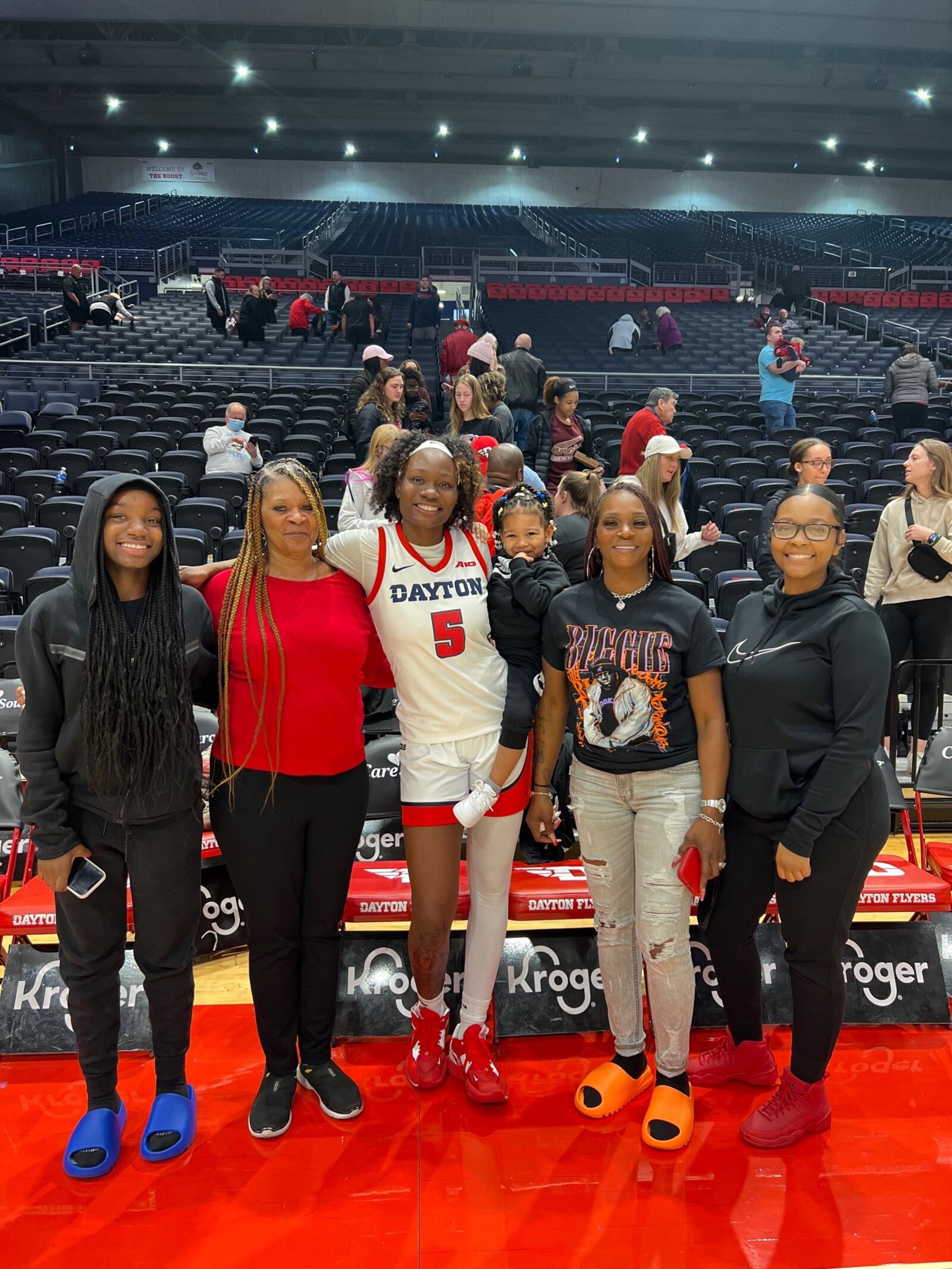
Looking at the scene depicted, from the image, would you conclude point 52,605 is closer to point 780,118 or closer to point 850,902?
point 850,902

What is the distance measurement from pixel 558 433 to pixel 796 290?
14.1 metres

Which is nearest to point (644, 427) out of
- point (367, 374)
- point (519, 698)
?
point (367, 374)

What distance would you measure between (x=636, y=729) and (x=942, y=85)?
1162 inches

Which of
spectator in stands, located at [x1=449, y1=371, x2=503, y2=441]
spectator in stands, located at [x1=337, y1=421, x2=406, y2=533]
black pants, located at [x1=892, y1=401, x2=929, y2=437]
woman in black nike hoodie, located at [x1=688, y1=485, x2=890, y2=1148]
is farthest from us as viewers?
black pants, located at [x1=892, y1=401, x2=929, y2=437]

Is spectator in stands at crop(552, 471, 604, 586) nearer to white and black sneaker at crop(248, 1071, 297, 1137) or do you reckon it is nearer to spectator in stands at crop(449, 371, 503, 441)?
white and black sneaker at crop(248, 1071, 297, 1137)

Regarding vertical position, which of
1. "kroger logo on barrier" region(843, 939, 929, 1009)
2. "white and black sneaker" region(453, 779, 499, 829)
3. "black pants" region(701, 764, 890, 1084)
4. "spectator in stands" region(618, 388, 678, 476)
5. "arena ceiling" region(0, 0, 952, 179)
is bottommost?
"kroger logo on barrier" region(843, 939, 929, 1009)

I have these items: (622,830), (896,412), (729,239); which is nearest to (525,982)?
(622,830)

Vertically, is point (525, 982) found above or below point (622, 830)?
below

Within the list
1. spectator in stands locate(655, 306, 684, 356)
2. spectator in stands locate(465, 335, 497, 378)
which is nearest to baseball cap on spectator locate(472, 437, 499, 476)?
spectator in stands locate(465, 335, 497, 378)

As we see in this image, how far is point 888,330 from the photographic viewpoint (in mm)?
16672

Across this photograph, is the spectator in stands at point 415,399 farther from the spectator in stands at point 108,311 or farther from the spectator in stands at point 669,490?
the spectator in stands at point 108,311

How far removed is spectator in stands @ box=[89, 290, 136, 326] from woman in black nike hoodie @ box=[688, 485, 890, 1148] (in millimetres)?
14475

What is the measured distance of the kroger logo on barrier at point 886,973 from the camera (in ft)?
10.5

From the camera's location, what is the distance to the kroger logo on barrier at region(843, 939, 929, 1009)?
321cm
